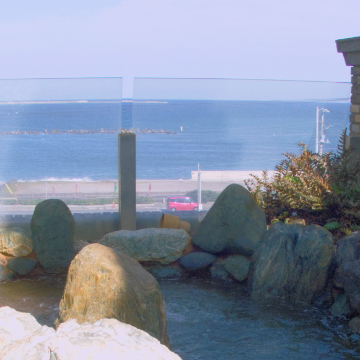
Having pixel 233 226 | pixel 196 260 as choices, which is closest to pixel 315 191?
pixel 233 226

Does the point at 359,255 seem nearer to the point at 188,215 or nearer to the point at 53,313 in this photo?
the point at 188,215

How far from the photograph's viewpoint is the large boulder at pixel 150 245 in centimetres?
557

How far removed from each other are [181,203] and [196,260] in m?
1.59

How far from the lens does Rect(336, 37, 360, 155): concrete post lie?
6.47m

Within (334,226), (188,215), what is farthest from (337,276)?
(188,215)

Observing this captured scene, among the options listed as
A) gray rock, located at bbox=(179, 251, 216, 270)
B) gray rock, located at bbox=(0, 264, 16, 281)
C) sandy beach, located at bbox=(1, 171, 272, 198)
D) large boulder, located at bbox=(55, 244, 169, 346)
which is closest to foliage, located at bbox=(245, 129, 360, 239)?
gray rock, located at bbox=(179, 251, 216, 270)

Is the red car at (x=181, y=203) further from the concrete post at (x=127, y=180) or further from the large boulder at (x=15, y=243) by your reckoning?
the large boulder at (x=15, y=243)

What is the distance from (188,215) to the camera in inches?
269

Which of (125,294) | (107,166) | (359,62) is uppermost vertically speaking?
(359,62)

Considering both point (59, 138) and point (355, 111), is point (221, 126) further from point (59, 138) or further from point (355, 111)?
point (59, 138)

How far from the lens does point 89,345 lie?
4.84 feet

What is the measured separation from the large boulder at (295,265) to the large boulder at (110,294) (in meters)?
2.01

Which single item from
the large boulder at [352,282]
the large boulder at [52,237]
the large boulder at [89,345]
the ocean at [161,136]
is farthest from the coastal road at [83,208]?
the large boulder at [89,345]

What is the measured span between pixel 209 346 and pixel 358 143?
4.58m
